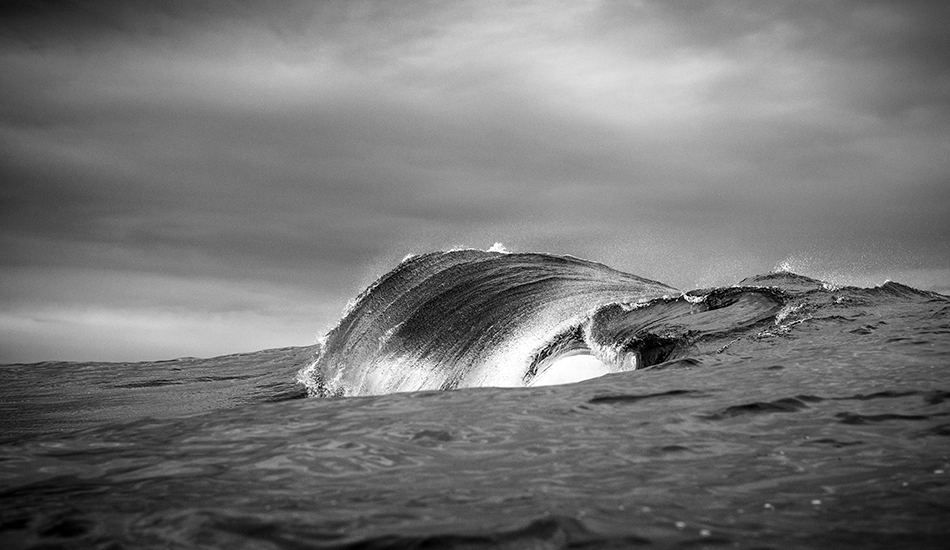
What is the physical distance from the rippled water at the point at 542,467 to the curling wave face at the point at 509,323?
239 cm

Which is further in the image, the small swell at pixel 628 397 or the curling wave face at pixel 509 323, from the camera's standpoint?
the curling wave face at pixel 509 323

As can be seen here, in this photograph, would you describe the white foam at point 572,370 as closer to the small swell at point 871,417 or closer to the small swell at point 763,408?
the small swell at point 763,408

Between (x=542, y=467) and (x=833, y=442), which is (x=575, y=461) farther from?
(x=833, y=442)

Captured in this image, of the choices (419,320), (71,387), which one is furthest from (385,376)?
(71,387)

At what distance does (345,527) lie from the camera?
2.86 m

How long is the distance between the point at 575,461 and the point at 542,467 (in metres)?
0.19

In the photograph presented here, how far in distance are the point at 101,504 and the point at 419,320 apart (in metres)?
8.20

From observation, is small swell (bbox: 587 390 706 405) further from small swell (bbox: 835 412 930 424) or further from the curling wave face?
the curling wave face

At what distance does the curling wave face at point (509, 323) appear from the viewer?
8.69 metres

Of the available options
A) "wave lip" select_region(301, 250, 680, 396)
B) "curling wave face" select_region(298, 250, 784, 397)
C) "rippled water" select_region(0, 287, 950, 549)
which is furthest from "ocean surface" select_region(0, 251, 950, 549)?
"wave lip" select_region(301, 250, 680, 396)

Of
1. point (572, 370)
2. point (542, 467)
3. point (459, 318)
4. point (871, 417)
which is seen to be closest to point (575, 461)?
point (542, 467)

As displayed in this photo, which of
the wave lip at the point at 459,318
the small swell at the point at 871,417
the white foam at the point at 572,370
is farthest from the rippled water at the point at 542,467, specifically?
the wave lip at the point at 459,318

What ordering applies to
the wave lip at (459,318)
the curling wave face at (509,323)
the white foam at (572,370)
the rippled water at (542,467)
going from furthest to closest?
the wave lip at (459,318), the curling wave face at (509,323), the white foam at (572,370), the rippled water at (542,467)

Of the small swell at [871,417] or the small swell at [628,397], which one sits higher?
the small swell at [628,397]
